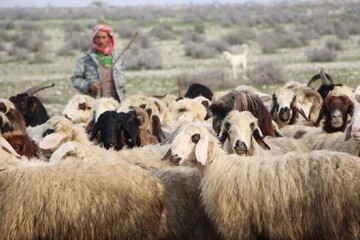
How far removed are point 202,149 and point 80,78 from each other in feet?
18.0

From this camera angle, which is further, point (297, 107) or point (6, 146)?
point (297, 107)

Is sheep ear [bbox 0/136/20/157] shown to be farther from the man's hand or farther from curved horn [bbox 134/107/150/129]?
the man's hand

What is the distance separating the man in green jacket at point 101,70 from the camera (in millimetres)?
13211

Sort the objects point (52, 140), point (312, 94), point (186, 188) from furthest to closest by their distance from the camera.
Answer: point (312, 94)
point (52, 140)
point (186, 188)

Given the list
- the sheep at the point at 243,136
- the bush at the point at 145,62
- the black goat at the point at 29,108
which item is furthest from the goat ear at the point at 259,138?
the bush at the point at 145,62

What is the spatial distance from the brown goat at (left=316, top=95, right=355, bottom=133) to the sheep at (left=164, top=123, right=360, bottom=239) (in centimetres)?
222

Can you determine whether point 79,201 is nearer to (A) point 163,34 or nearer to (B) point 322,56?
(B) point 322,56

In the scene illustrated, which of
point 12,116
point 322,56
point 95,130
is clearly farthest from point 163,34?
point 95,130

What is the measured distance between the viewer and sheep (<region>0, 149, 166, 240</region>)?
307 inches

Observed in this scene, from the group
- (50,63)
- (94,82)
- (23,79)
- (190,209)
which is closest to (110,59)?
(94,82)

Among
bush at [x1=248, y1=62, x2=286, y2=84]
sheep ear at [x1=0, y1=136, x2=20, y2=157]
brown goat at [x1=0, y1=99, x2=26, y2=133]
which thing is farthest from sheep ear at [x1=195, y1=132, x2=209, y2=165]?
bush at [x1=248, y1=62, x2=286, y2=84]

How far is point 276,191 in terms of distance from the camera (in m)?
7.96

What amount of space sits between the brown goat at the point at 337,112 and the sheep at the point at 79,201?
9.01 feet

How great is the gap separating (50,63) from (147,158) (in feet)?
91.9
